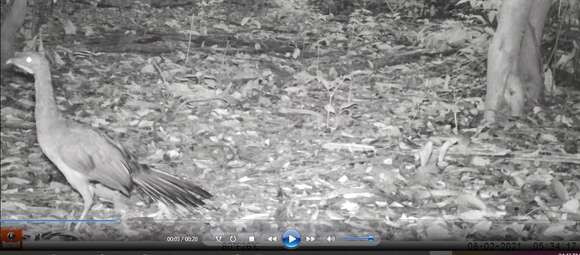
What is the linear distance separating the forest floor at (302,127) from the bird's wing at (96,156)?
0.14 ft

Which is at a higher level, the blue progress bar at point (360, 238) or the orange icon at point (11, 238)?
the blue progress bar at point (360, 238)

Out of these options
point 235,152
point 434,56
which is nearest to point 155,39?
point 235,152

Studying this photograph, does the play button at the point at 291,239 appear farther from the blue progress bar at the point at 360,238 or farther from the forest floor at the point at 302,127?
the blue progress bar at the point at 360,238

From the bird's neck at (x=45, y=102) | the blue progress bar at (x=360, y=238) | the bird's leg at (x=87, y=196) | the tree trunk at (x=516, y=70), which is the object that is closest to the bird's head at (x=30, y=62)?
the bird's neck at (x=45, y=102)

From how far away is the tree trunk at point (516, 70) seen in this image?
7.29 ft

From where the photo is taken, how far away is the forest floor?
215 cm

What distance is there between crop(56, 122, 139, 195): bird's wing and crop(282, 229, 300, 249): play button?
0.56 meters

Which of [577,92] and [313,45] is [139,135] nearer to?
[313,45]

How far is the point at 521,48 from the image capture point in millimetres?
2229

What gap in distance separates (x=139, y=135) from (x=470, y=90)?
1.16 m

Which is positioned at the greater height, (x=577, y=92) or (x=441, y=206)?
(x=577, y=92)

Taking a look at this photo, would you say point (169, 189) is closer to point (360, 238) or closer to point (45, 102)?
point (45, 102)

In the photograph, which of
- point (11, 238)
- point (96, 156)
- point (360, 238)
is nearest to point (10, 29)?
point (96, 156)

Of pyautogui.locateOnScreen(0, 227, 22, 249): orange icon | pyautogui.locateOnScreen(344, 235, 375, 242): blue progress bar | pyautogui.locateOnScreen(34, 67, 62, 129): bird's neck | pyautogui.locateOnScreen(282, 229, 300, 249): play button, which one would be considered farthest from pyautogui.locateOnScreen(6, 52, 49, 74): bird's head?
pyautogui.locateOnScreen(344, 235, 375, 242): blue progress bar
